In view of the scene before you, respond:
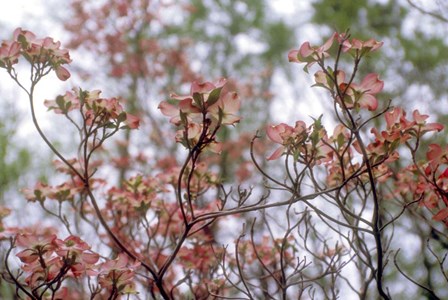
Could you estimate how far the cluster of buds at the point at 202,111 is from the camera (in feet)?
3.67

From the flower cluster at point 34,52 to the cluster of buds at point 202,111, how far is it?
349 mm

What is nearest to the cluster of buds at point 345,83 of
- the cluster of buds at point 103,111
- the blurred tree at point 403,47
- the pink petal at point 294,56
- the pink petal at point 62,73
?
the pink petal at point 294,56

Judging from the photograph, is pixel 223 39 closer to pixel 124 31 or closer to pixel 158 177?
pixel 124 31

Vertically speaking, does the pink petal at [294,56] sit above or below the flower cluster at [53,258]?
above

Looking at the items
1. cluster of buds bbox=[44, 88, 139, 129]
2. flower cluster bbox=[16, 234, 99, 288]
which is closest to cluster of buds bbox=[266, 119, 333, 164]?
cluster of buds bbox=[44, 88, 139, 129]

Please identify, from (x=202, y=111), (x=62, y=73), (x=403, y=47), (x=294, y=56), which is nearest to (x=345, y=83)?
(x=294, y=56)

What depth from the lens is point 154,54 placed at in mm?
5223

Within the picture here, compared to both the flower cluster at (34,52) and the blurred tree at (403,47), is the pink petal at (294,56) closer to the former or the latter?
the flower cluster at (34,52)

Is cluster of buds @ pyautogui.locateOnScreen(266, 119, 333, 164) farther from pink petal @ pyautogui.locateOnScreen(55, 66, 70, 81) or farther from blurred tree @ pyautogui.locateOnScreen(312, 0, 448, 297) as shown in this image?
blurred tree @ pyautogui.locateOnScreen(312, 0, 448, 297)

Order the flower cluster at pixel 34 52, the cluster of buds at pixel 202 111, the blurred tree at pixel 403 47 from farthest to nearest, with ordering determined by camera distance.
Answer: the blurred tree at pixel 403 47 → the flower cluster at pixel 34 52 → the cluster of buds at pixel 202 111

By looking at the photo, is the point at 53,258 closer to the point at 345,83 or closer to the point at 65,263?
the point at 65,263

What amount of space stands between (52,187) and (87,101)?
0.51 m

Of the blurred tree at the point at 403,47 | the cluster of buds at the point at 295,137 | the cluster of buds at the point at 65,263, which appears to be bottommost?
the cluster of buds at the point at 65,263

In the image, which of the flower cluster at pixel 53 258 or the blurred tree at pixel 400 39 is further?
the blurred tree at pixel 400 39
